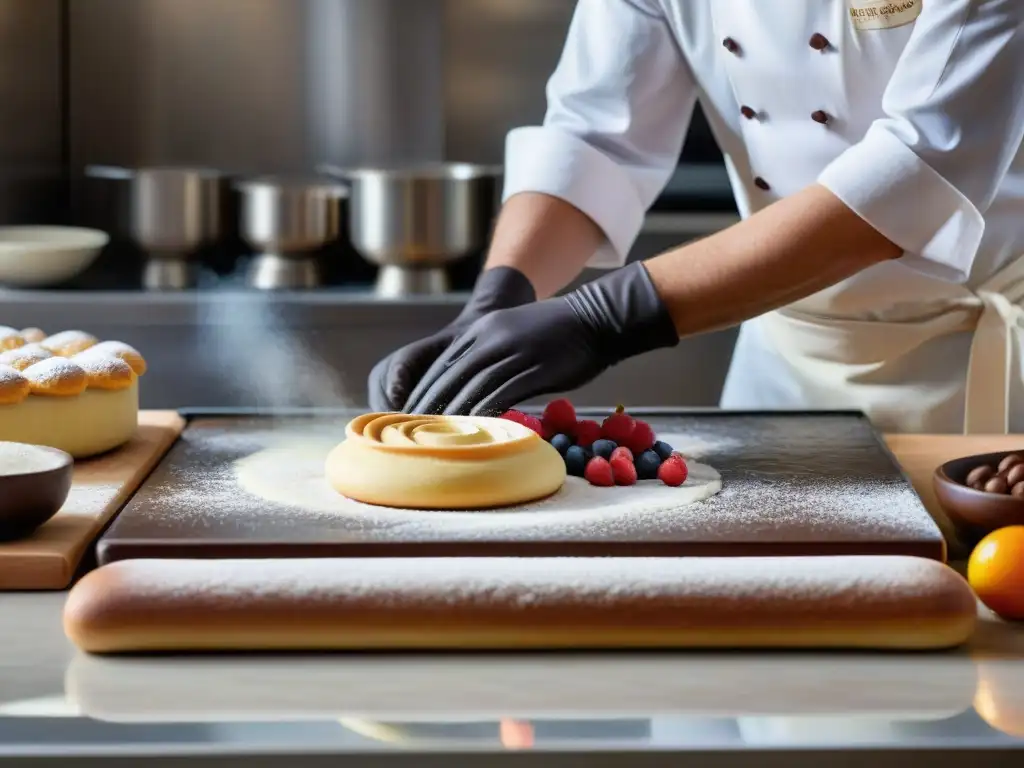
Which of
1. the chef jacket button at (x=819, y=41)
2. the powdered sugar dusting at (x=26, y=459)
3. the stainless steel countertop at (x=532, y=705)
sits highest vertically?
the chef jacket button at (x=819, y=41)

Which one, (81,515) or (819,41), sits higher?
(819,41)

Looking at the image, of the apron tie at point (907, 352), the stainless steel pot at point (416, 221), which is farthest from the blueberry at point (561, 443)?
the stainless steel pot at point (416, 221)

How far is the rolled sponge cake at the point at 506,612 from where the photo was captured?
1033 millimetres

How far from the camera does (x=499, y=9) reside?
10.8 ft

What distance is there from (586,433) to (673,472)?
0.13 meters

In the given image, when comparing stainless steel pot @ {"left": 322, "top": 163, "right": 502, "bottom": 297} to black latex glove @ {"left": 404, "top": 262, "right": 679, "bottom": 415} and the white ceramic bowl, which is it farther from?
black latex glove @ {"left": 404, "top": 262, "right": 679, "bottom": 415}

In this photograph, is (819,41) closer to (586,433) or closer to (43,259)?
(586,433)

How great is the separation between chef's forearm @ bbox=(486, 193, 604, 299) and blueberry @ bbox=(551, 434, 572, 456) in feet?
1.77

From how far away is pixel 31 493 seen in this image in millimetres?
1203

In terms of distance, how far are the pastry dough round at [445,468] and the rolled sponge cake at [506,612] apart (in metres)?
0.26

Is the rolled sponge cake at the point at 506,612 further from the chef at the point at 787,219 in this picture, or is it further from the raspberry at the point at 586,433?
the chef at the point at 787,219

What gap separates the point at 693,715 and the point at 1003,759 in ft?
0.65

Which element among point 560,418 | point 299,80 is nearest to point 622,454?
point 560,418

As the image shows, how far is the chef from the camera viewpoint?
64.9 inches
